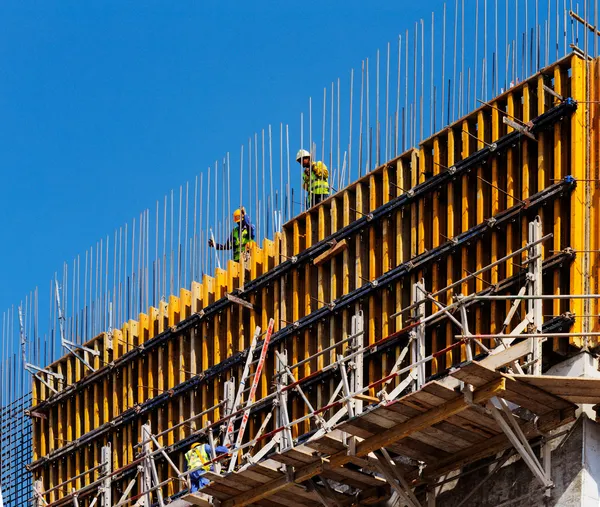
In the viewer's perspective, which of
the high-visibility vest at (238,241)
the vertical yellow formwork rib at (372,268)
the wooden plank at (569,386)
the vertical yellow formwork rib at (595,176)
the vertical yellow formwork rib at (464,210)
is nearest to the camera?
the wooden plank at (569,386)

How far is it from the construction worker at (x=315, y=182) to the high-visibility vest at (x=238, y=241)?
2306 mm

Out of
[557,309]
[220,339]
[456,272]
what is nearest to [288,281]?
[220,339]

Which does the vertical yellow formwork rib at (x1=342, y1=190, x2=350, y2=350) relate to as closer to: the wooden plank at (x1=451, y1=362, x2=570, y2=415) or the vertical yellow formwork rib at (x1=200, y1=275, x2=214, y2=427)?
the vertical yellow formwork rib at (x1=200, y1=275, x2=214, y2=427)

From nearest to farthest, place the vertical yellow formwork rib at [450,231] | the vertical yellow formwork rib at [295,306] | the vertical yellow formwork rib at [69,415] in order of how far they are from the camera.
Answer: the vertical yellow formwork rib at [450,231], the vertical yellow formwork rib at [295,306], the vertical yellow formwork rib at [69,415]

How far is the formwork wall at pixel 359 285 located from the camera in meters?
35.9

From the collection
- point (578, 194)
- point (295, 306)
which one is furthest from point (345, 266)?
point (578, 194)

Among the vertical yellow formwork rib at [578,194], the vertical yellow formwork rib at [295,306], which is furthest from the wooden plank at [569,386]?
the vertical yellow formwork rib at [295,306]

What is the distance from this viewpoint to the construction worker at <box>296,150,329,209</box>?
43250 millimetres

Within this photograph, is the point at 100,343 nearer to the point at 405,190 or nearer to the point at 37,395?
the point at 37,395

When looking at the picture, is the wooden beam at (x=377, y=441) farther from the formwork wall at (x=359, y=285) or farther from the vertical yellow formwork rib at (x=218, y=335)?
the vertical yellow formwork rib at (x=218, y=335)

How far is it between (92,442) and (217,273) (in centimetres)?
586

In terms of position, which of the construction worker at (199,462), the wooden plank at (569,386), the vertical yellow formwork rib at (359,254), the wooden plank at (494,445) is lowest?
the wooden plank at (494,445)

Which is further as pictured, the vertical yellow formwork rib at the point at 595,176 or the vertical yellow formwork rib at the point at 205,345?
the vertical yellow formwork rib at the point at 205,345

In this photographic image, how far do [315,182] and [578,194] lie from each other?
9147 millimetres
